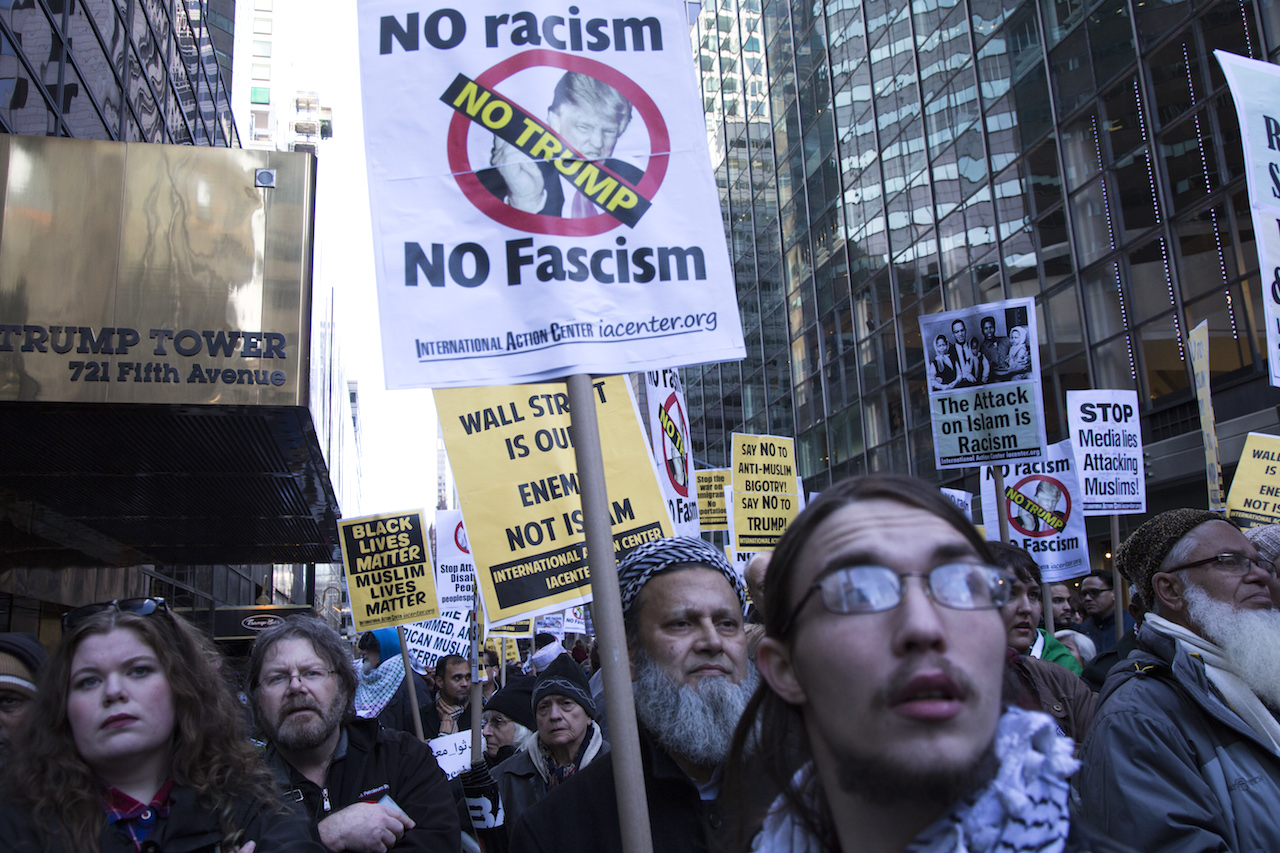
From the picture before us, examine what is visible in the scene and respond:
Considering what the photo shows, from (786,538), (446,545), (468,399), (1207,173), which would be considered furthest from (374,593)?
(1207,173)

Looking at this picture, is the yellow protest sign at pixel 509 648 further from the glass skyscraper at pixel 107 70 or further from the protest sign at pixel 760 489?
the glass skyscraper at pixel 107 70

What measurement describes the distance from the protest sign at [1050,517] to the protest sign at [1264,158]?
4.84 meters

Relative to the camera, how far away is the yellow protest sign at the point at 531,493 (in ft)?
17.1

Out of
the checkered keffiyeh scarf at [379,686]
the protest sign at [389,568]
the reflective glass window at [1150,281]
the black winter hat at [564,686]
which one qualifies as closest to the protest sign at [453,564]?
the checkered keffiyeh scarf at [379,686]

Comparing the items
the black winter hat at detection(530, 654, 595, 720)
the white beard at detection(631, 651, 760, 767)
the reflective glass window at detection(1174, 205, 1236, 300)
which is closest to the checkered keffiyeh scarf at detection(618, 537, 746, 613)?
the white beard at detection(631, 651, 760, 767)

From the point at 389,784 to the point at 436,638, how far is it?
6.71 meters

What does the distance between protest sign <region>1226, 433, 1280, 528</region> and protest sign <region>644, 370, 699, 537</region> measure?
5.34 meters

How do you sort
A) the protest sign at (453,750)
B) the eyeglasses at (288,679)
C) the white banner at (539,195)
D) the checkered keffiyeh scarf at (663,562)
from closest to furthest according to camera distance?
the white banner at (539,195), the checkered keffiyeh scarf at (663,562), the eyeglasses at (288,679), the protest sign at (453,750)

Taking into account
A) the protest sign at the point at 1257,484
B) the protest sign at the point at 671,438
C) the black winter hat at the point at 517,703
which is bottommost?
the black winter hat at the point at 517,703

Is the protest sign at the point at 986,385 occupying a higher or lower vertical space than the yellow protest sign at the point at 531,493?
higher

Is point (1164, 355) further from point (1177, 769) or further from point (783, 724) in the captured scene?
point (783, 724)

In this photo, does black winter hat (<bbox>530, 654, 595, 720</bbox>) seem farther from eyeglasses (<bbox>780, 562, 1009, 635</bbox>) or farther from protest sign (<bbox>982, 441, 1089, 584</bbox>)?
protest sign (<bbox>982, 441, 1089, 584</bbox>)

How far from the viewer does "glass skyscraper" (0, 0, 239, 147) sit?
386 inches

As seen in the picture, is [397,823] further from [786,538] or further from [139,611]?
[786,538]
